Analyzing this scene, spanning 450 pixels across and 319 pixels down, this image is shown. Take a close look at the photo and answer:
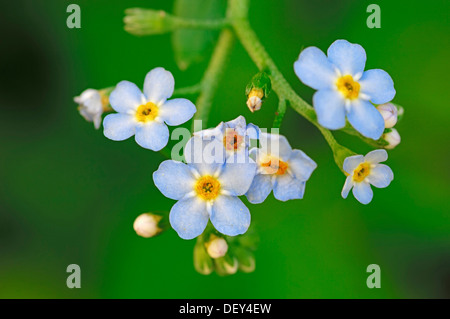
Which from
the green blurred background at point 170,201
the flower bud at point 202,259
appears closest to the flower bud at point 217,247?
the flower bud at point 202,259

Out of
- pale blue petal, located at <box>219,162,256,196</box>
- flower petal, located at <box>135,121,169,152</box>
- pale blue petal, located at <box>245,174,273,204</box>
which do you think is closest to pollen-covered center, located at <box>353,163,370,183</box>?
pale blue petal, located at <box>245,174,273,204</box>

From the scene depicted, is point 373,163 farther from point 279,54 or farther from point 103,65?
point 103,65

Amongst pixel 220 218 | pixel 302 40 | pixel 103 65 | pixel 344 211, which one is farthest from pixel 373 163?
pixel 103 65

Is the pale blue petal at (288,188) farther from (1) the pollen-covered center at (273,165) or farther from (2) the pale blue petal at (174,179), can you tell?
(2) the pale blue petal at (174,179)

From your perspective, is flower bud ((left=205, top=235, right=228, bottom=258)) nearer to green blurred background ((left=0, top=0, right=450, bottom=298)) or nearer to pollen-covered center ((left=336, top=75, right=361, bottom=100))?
pollen-covered center ((left=336, top=75, right=361, bottom=100))

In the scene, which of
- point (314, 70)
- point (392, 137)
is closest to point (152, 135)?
point (314, 70)
